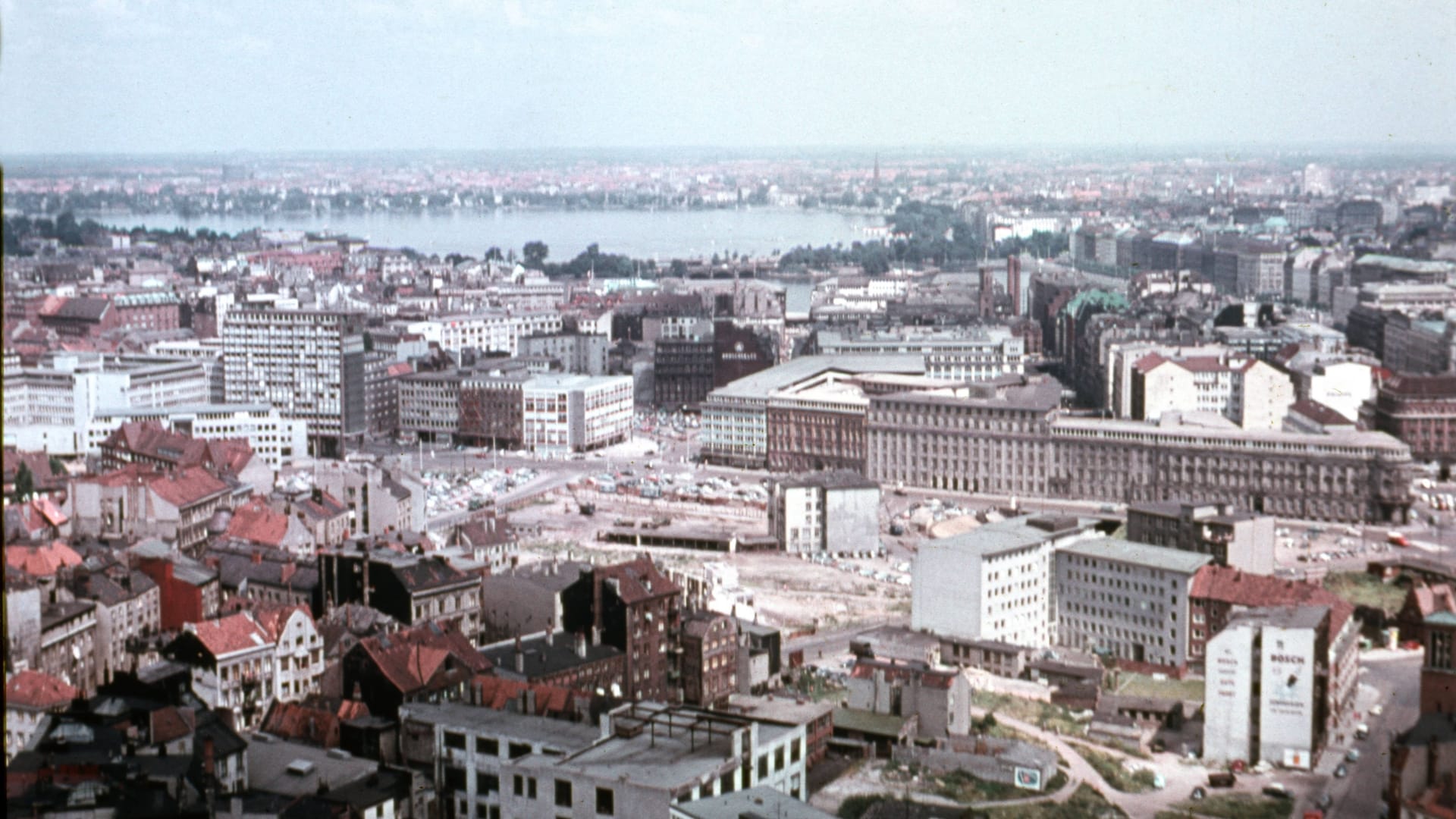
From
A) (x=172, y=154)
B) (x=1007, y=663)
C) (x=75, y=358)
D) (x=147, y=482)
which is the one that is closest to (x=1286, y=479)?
(x=1007, y=663)

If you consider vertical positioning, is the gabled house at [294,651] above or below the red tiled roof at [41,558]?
below

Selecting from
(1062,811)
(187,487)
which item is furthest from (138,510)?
(1062,811)

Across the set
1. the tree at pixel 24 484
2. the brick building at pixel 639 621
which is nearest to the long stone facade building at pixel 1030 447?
the brick building at pixel 639 621

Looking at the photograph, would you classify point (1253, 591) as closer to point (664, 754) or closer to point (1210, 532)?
point (1210, 532)

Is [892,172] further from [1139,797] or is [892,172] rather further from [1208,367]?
[1139,797]

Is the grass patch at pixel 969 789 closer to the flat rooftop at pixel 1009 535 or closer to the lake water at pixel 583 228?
the flat rooftop at pixel 1009 535

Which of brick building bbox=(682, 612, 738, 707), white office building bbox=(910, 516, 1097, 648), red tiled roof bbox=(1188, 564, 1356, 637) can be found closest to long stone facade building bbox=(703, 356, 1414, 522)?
white office building bbox=(910, 516, 1097, 648)

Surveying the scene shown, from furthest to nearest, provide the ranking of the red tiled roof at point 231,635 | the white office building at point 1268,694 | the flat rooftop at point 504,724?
the white office building at point 1268,694
the red tiled roof at point 231,635
the flat rooftop at point 504,724
